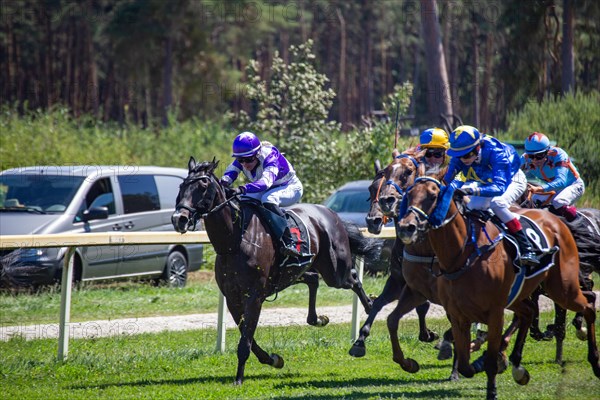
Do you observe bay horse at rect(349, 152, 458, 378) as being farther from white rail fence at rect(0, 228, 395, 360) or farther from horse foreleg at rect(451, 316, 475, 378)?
white rail fence at rect(0, 228, 395, 360)

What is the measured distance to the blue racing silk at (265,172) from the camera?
8508mm

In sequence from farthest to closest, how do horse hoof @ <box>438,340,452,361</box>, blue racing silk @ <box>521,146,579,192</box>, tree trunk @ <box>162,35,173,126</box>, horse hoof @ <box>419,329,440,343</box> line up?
1. tree trunk @ <box>162,35,173,126</box>
2. blue racing silk @ <box>521,146,579,192</box>
3. horse hoof @ <box>419,329,440,343</box>
4. horse hoof @ <box>438,340,452,361</box>

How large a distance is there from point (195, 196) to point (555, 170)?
4153mm

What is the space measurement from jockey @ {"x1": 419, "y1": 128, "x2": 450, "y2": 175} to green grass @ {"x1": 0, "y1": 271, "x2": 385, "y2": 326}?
5046 millimetres

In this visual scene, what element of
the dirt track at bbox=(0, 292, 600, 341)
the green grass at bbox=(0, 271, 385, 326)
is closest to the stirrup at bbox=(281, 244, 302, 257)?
the dirt track at bbox=(0, 292, 600, 341)

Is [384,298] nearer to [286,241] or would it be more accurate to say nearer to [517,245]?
[286,241]

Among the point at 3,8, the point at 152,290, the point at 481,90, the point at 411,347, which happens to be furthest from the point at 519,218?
the point at 481,90

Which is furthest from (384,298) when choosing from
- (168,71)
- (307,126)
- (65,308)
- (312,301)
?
(168,71)

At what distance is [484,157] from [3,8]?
35623 millimetres

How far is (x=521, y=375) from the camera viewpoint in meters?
7.42

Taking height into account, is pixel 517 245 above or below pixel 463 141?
below

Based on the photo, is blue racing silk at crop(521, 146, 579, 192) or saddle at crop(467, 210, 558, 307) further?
blue racing silk at crop(521, 146, 579, 192)

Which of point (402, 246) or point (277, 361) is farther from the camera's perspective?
point (402, 246)

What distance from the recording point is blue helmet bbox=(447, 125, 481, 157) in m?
7.25
